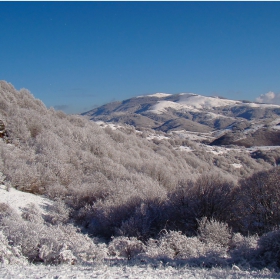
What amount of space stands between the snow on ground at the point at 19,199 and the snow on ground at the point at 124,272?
4380mm

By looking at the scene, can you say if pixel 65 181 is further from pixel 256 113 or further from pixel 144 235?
pixel 256 113

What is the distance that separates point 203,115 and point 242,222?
125701 mm

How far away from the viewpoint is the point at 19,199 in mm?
9242

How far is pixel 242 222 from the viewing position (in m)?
7.89

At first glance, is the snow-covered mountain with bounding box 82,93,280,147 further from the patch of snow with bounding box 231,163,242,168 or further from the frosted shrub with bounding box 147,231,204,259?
the frosted shrub with bounding box 147,231,204,259

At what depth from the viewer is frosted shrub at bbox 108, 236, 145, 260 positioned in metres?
5.90

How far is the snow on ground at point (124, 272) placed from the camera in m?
4.18

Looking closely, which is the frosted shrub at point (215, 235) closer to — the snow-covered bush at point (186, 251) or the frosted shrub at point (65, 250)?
the snow-covered bush at point (186, 251)

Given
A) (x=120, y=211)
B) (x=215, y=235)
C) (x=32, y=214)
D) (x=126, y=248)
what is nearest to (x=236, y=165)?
(x=120, y=211)

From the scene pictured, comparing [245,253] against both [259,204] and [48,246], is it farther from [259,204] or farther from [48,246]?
[48,246]

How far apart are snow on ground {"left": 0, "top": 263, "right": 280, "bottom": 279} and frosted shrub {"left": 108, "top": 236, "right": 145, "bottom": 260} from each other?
1082 millimetres

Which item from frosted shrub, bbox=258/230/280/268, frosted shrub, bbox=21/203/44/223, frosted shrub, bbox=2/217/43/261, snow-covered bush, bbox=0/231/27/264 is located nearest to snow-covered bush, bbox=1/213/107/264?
frosted shrub, bbox=2/217/43/261

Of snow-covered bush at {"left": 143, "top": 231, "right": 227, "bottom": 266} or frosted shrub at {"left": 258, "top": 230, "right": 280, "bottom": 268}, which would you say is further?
snow-covered bush at {"left": 143, "top": 231, "right": 227, "bottom": 266}

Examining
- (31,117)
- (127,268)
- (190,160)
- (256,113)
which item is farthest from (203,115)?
(127,268)
